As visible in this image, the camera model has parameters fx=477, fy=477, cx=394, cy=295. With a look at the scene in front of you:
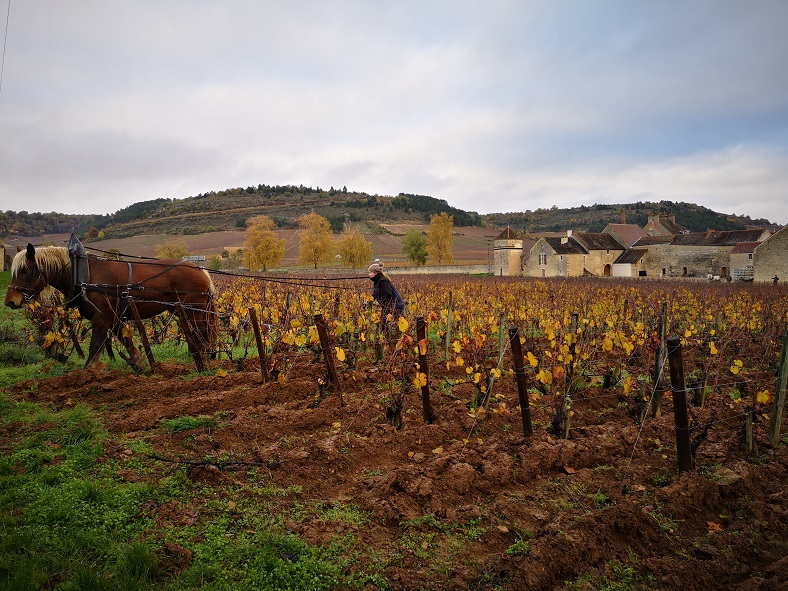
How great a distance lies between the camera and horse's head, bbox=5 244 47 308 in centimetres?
700

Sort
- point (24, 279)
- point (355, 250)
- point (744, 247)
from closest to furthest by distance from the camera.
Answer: point (24, 279)
point (744, 247)
point (355, 250)

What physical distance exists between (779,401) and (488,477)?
11.5 ft

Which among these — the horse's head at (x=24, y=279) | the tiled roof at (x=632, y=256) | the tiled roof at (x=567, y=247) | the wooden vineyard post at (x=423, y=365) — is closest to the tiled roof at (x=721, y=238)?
the tiled roof at (x=632, y=256)

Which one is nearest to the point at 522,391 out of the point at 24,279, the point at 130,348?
the point at 130,348

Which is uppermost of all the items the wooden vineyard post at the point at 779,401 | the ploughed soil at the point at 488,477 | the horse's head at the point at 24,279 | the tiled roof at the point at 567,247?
the tiled roof at the point at 567,247

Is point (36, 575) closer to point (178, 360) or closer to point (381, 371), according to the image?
point (381, 371)

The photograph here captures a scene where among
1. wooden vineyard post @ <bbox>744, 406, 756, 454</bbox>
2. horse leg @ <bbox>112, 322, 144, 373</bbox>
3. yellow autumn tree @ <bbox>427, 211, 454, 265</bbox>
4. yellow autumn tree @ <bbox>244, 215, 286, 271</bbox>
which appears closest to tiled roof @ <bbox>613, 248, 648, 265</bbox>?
yellow autumn tree @ <bbox>427, 211, 454, 265</bbox>

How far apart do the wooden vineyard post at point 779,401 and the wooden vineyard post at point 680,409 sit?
153 cm

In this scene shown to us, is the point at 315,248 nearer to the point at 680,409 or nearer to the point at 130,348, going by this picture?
the point at 130,348

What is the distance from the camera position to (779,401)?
5230mm

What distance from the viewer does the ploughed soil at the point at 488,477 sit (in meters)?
3.26

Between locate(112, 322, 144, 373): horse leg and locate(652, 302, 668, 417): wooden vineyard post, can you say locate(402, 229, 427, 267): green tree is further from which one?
locate(652, 302, 668, 417): wooden vineyard post

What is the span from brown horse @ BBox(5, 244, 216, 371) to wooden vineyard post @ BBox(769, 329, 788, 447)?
26.3 feet

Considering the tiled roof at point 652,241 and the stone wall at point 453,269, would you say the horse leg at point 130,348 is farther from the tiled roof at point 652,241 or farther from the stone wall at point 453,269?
the tiled roof at point 652,241
